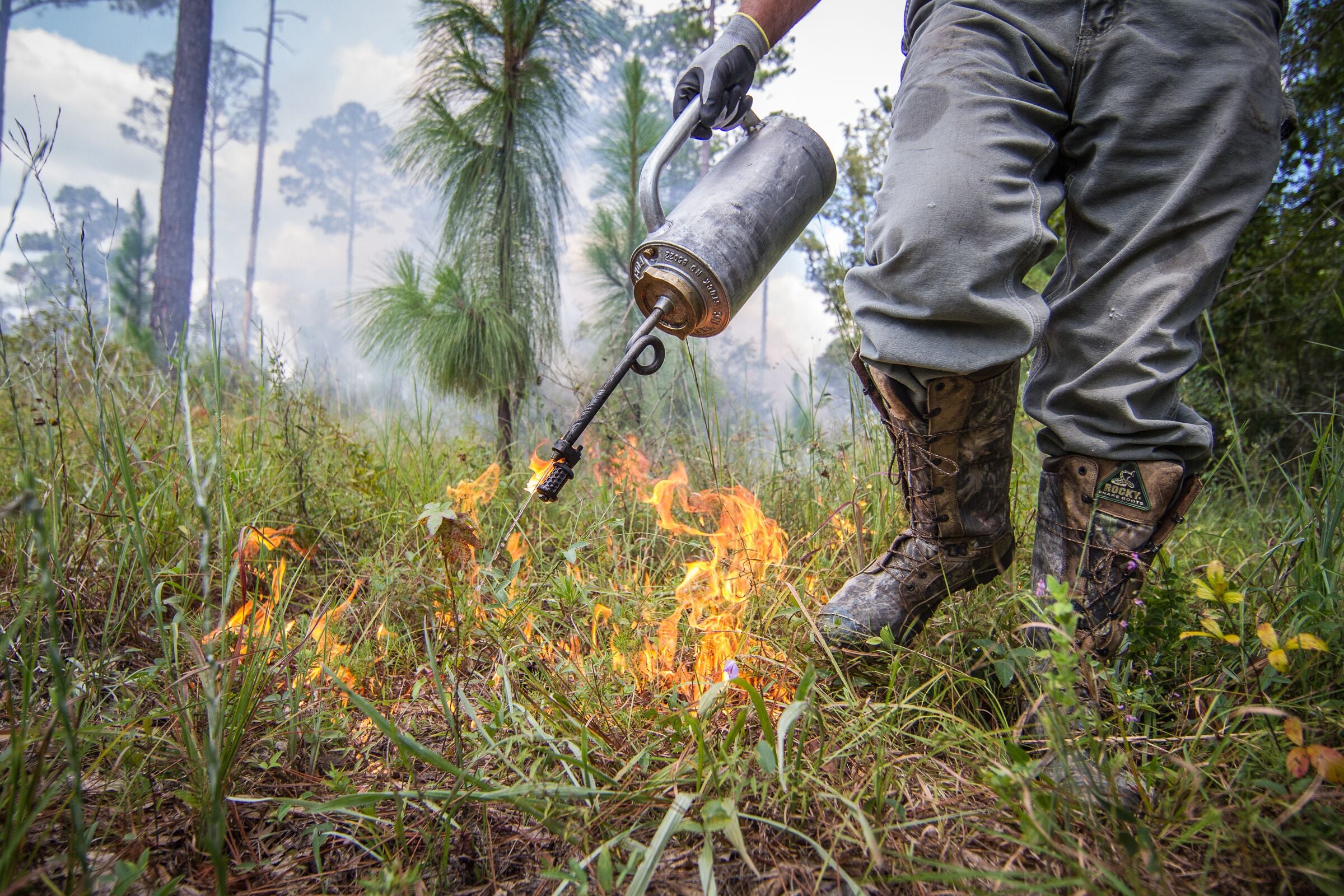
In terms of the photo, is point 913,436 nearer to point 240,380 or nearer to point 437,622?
point 437,622

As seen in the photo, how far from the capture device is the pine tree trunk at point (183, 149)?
21.5ft

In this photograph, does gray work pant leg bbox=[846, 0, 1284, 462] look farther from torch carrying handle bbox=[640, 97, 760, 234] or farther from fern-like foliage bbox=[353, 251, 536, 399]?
fern-like foliage bbox=[353, 251, 536, 399]

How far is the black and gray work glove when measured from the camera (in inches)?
46.9

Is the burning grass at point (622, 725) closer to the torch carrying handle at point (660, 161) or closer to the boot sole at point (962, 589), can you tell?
the boot sole at point (962, 589)

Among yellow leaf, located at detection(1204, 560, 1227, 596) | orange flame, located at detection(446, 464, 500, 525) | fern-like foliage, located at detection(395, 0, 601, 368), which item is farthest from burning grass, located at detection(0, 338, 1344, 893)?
fern-like foliage, located at detection(395, 0, 601, 368)

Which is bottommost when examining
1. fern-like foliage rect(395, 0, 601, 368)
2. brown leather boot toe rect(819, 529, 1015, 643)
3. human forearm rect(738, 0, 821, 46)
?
Answer: brown leather boot toe rect(819, 529, 1015, 643)

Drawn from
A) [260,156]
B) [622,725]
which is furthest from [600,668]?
[260,156]

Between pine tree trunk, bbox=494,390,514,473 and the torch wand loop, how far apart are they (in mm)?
1802

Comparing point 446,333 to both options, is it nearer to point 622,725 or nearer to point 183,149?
point 622,725

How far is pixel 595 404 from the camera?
3.53 feet

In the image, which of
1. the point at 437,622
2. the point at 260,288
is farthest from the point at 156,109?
the point at 437,622

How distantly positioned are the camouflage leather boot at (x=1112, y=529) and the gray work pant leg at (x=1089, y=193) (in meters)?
0.03

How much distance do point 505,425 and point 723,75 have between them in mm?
2300

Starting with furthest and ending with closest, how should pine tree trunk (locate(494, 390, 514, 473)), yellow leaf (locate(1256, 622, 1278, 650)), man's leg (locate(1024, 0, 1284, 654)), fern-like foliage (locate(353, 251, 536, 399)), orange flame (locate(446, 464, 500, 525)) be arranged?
1. fern-like foliage (locate(353, 251, 536, 399))
2. pine tree trunk (locate(494, 390, 514, 473))
3. orange flame (locate(446, 464, 500, 525))
4. man's leg (locate(1024, 0, 1284, 654))
5. yellow leaf (locate(1256, 622, 1278, 650))
